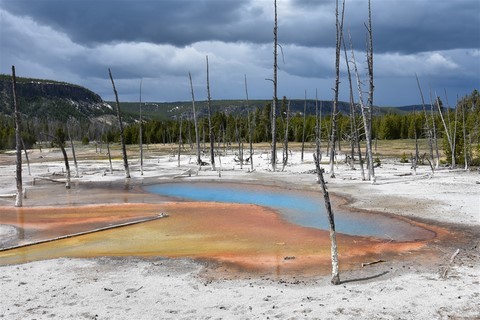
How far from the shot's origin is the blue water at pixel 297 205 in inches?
682

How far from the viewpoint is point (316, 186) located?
30969 mm

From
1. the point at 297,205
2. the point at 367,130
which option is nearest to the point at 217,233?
the point at 297,205

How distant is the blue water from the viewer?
17.3 meters

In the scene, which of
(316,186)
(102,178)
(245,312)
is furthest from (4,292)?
(102,178)

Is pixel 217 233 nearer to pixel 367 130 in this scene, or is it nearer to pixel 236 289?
pixel 236 289

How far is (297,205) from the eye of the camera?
2409 cm

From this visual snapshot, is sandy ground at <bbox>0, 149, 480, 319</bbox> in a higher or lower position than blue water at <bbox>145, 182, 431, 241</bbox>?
higher

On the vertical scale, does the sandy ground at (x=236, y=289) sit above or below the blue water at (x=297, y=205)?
above

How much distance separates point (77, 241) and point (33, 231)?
291cm

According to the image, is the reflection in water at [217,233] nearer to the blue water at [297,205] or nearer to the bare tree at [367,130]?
the blue water at [297,205]

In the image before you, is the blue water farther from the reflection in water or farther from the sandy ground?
the sandy ground

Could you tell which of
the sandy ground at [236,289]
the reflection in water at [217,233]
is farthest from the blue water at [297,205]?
the sandy ground at [236,289]

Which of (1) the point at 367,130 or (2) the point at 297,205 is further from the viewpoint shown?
(1) the point at 367,130

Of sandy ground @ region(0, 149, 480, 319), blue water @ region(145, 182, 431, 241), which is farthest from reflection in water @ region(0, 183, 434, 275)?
sandy ground @ region(0, 149, 480, 319)
